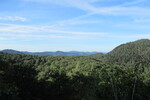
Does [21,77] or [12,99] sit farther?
[21,77]

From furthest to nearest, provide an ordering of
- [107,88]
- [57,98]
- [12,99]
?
1. [107,88]
2. [57,98]
3. [12,99]

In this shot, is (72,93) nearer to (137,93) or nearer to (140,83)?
(137,93)

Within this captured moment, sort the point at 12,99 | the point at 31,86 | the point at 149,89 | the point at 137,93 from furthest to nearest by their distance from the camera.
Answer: the point at 149,89, the point at 137,93, the point at 31,86, the point at 12,99

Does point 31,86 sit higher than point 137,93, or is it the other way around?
point 31,86

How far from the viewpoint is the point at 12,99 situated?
41.6 ft

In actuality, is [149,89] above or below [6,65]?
below

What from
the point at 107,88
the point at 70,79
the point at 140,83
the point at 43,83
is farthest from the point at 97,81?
the point at 140,83

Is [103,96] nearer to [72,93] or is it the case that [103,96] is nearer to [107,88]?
[107,88]

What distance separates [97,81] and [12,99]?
2380 cm

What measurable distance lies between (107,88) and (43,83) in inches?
581

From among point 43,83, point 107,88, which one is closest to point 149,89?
point 107,88

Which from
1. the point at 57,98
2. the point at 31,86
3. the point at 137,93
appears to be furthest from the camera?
the point at 137,93

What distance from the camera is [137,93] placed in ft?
128

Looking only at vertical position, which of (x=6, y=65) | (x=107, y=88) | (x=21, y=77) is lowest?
(x=107, y=88)
